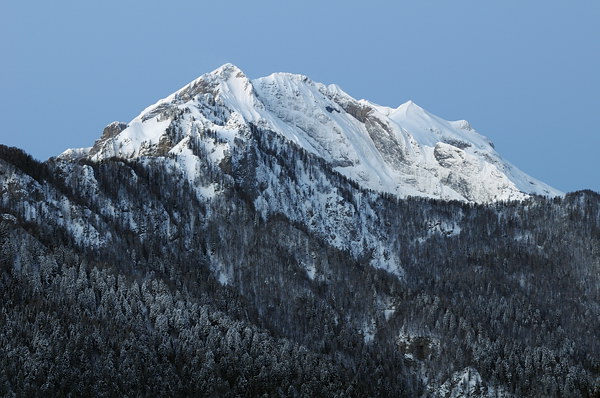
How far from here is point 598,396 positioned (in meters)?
124
